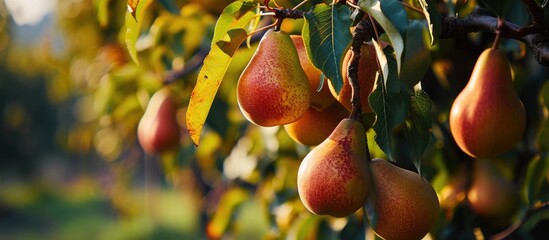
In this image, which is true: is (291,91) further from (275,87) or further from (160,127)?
(160,127)

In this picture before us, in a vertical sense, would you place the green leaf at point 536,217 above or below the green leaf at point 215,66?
below

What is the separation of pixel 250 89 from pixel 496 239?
579 mm

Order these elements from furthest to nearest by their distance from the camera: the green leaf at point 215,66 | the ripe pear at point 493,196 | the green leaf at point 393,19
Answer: the ripe pear at point 493,196
the green leaf at point 215,66
the green leaf at point 393,19

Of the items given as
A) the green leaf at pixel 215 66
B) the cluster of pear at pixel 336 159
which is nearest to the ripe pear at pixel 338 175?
the cluster of pear at pixel 336 159

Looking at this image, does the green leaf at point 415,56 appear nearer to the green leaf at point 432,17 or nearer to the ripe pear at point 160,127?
the green leaf at point 432,17

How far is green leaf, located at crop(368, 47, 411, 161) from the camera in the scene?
614 mm

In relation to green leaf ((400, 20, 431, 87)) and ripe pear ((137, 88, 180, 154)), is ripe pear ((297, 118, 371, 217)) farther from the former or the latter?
ripe pear ((137, 88, 180, 154))

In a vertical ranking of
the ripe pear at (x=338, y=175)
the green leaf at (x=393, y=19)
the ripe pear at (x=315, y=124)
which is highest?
the green leaf at (x=393, y=19)

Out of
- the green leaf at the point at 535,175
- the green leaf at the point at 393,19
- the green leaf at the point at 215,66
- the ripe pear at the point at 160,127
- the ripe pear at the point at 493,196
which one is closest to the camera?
the green leaf at the point at 393,19

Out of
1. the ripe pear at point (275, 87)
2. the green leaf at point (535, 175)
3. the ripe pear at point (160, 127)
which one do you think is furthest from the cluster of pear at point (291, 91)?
the ripe pear at point (160, 127)

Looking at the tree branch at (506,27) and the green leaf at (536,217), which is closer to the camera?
the tree branch at (506,27)

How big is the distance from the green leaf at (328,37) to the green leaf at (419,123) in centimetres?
9

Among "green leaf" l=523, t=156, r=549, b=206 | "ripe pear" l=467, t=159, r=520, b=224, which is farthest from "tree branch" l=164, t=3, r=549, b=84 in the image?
"ripe pear" l=467, t=159, r=520, b=224

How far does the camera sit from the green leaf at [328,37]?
602 millimetres
